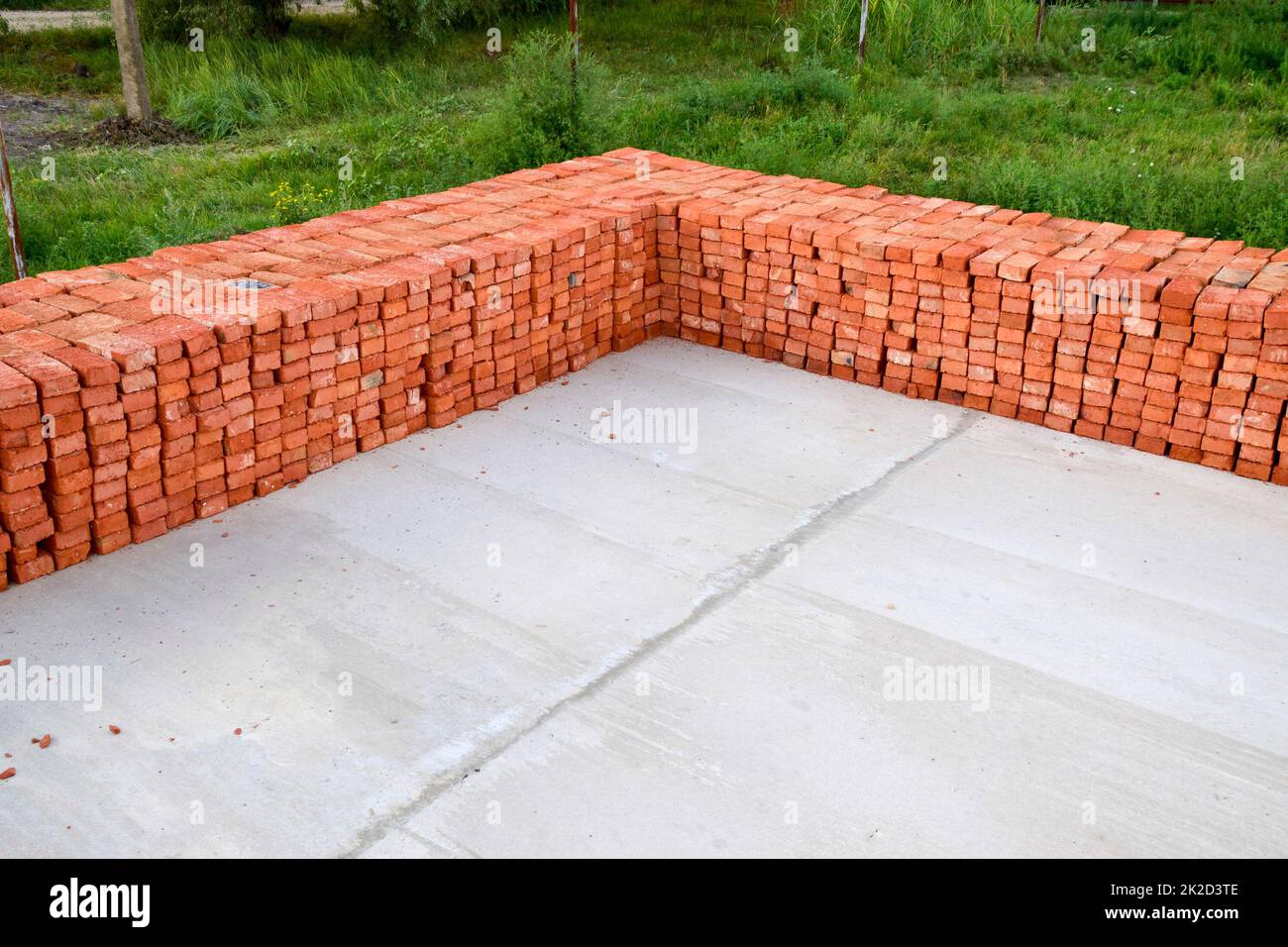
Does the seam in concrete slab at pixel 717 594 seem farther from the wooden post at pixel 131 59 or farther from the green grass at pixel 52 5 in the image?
the green grass at pixel 52 5

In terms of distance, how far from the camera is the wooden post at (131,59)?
14.6m

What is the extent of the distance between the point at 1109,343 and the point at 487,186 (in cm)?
508

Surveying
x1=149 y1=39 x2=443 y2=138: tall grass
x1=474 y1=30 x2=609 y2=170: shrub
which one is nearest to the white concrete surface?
x1=474 y1=30 x2=609 y2=170: shrub

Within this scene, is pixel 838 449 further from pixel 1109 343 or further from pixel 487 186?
pixel 487 186

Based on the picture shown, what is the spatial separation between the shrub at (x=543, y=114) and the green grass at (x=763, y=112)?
67 millimetres

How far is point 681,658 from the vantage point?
6109 millimetres

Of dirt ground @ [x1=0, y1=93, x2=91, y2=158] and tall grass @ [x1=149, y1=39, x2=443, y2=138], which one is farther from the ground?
tall grass @ [x1=149, y1=39, x2=443, y2=138]

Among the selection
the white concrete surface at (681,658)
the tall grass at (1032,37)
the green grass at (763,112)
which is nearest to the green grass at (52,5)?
the green grass at (763,112)

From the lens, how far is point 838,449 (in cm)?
832

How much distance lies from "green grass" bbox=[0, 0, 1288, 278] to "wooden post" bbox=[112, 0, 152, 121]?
1.92ft

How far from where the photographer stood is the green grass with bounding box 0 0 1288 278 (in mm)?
11852

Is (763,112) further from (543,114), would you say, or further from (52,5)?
(52,5)

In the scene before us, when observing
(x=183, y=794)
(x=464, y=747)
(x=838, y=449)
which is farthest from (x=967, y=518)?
(x=183, y=794)

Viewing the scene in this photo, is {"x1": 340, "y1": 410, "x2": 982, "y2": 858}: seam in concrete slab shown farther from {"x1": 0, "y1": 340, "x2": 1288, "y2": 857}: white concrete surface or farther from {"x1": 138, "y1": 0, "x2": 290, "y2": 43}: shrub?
{"x1": 138, "y1": 0, "x2": 290, "y2": 43}: shrub
